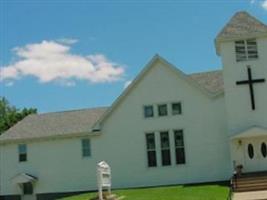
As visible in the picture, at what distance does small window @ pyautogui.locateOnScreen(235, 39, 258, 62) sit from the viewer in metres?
→ 36.6

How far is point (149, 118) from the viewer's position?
39.3 meters

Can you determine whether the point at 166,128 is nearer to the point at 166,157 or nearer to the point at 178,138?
the point at 178,138

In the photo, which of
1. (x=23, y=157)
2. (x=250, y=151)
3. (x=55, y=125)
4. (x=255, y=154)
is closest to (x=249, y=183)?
(x=255, y=154)

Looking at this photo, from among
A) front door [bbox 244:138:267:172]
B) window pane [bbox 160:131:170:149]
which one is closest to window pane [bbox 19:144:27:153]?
window pane [bbox 160:131:170:149]

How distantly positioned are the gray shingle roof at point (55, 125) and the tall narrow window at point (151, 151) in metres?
4.71

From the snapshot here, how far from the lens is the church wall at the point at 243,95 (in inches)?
1419

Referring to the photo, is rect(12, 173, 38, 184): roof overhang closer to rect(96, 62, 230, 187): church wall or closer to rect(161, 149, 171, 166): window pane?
rect(96, 62, 230, 187): church wall

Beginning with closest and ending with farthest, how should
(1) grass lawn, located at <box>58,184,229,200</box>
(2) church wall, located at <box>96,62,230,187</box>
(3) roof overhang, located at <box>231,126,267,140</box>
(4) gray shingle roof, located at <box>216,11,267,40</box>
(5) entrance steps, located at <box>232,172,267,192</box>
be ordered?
(1) grass lawn, located at <box>58,184,229,200</box>
(5) entrance steps, located at <box>232,172,267,192</box>
(3) roof overhang, located at <box>231,126,267,140</box>
(4) gray shingle roof, located at <box>216,11,267,40</box>
(2) church wall, located at <box>96,62,230,187</box>

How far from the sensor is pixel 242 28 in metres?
37.3

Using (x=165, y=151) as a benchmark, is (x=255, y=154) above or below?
below

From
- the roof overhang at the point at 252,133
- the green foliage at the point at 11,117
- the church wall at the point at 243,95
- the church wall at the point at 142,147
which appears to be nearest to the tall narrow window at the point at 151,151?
the church wall at the point at 142,147

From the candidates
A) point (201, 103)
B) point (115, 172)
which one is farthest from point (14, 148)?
point (201, 103)

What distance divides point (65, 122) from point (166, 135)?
9.32 meters

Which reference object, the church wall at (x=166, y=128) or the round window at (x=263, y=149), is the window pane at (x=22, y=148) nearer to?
the church wall at (x=166, y=128)
